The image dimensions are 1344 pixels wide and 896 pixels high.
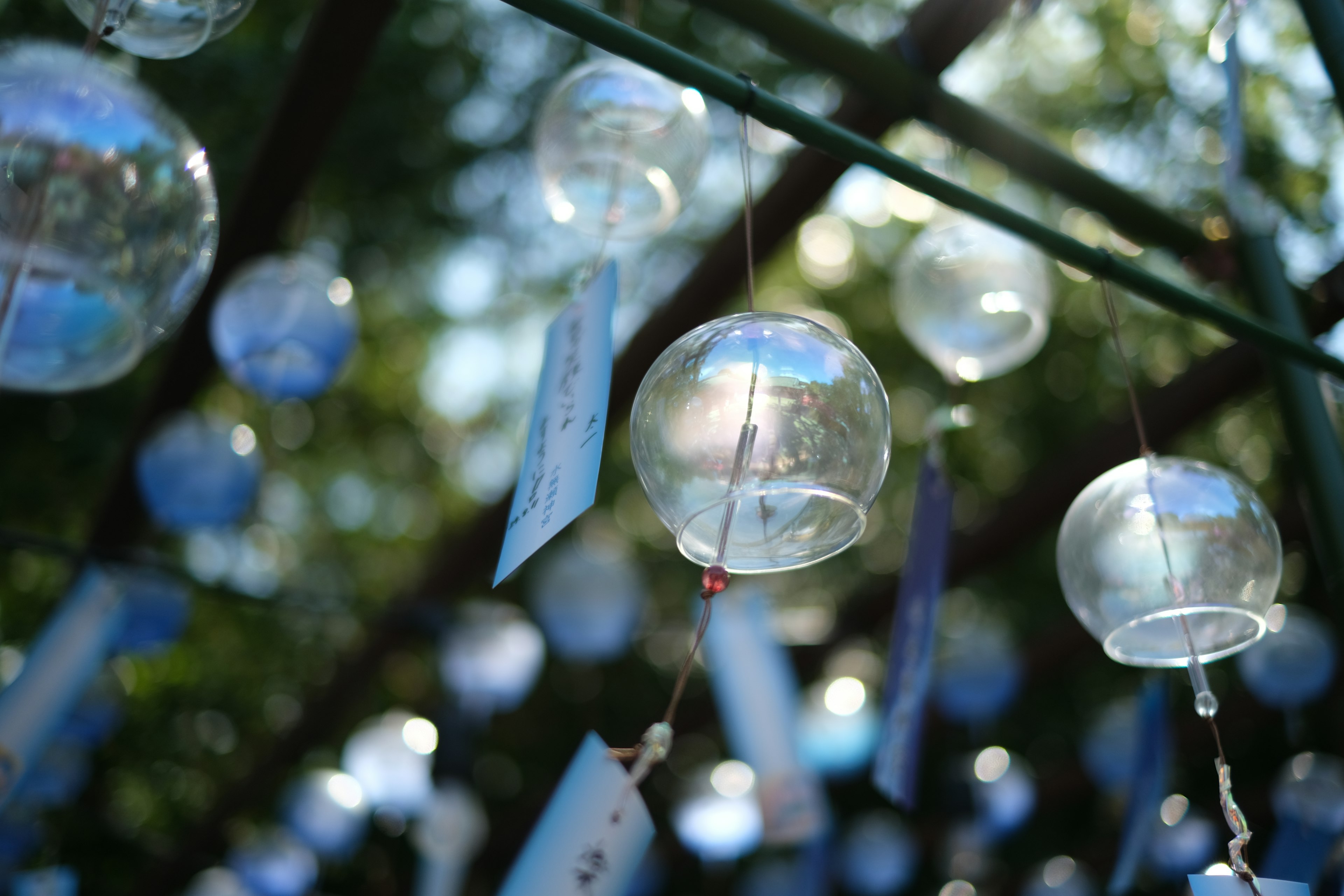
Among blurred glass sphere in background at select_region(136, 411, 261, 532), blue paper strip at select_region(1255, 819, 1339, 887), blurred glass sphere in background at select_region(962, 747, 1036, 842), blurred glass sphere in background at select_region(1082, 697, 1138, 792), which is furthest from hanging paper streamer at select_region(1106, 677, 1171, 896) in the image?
blurred glass sphere in background at select_region(136, 411, 261, 532)

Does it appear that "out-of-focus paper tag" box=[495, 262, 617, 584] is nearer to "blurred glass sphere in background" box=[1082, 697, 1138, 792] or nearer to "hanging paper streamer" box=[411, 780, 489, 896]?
"hanging paper streamer" box=[411, 780, 489, 896]

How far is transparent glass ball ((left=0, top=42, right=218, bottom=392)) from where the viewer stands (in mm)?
1139

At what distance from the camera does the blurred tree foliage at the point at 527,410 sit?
15.1 ft

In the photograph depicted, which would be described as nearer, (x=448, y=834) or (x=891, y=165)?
(x=891, y=165)

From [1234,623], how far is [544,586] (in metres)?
3.21

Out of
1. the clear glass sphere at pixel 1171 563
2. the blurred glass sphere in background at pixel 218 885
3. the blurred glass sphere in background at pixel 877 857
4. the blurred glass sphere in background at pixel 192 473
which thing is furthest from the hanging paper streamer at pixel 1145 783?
the blurred glass sphere in background at pixel 218 885

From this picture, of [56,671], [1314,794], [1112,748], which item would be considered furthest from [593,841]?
[1112,748]

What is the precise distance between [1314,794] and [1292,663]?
60 centimetres

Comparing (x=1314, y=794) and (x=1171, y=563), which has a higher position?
(x=1171, y=563)

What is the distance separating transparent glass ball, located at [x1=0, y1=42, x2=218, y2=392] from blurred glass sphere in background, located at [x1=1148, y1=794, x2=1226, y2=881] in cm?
515

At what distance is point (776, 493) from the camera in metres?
1.33

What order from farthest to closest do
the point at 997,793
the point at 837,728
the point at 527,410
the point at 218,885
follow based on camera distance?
the point at 527,410 < the point at 218,885 < the point at 997,793 < the point at 837,728

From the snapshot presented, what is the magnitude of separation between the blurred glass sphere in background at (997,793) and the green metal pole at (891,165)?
12.8 ft

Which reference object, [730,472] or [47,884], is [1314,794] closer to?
[730,472]
